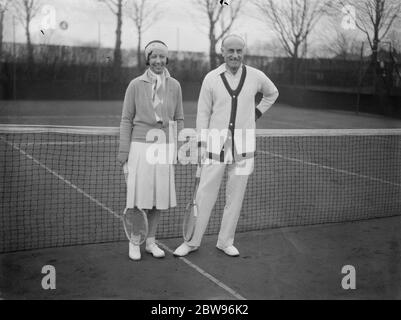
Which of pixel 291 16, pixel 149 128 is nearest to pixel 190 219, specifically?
pixel 149 128

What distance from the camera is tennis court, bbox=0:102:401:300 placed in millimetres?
3014

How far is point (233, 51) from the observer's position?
133 inches

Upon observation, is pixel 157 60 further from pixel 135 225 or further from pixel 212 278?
pixel 212 278

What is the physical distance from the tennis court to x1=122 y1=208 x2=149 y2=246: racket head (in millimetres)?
131

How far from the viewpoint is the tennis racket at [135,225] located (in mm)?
3506

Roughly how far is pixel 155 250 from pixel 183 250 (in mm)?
194

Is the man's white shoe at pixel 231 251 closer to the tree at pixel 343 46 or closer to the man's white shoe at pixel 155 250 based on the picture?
the man's white shoe at pixel 155 250

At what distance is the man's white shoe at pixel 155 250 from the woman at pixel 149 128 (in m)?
0.12

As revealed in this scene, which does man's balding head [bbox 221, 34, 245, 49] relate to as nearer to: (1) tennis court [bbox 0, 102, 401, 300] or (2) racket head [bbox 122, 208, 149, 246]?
(1) tennis court [bbox 0, 102, 401, 300]

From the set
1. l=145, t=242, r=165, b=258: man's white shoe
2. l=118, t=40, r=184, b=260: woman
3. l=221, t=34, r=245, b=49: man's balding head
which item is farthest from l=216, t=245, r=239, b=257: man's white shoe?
l=221, t=34, r=245, b=49: man's balding head

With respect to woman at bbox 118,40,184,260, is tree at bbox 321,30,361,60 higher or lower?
higher

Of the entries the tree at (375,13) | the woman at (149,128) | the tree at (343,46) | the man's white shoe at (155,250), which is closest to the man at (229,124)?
the man's white shoe at (155,250)

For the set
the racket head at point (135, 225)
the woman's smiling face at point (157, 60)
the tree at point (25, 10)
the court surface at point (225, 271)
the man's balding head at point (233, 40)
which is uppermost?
the tree at point (25, 10)
